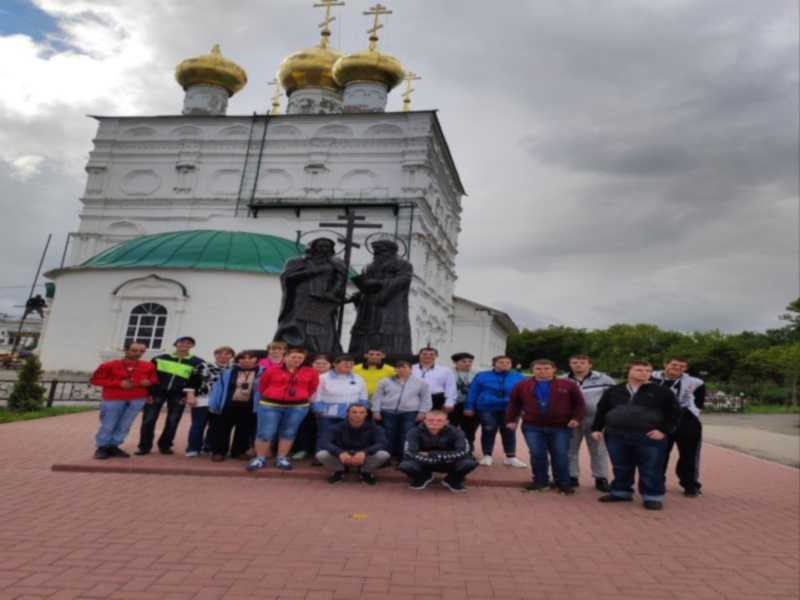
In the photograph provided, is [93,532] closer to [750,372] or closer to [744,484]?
[744,484]

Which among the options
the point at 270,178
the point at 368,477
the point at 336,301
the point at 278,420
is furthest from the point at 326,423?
the point at 270,178

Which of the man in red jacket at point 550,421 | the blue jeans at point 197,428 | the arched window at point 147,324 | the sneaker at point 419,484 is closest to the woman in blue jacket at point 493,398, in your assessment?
the man in red jacket at point 550,421

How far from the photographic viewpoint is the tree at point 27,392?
11961 mm

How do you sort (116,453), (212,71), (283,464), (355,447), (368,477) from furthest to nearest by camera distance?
1. (212,71)
2. (116,453)
3. (283,464)
4. (355,447)
5. (368,477)

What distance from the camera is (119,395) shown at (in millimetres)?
6867

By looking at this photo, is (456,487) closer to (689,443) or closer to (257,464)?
(257,464)

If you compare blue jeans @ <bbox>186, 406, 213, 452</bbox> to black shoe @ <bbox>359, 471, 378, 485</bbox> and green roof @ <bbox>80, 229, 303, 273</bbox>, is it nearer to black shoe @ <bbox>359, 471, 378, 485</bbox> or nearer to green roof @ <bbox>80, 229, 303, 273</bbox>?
black shoe @ <bbox>359, 471, 378, 485</bbox>

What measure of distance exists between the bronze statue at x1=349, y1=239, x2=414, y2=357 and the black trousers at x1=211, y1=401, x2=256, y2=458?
193 cm

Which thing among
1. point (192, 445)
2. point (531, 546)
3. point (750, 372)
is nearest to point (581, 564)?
point (531, 546)

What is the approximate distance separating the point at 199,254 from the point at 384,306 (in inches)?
608

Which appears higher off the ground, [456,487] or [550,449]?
[550,449]

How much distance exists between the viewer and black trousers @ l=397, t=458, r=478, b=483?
604 cm

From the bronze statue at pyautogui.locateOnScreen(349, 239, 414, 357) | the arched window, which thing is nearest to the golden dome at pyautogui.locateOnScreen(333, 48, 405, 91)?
the arched window

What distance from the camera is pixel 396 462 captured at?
714cm
